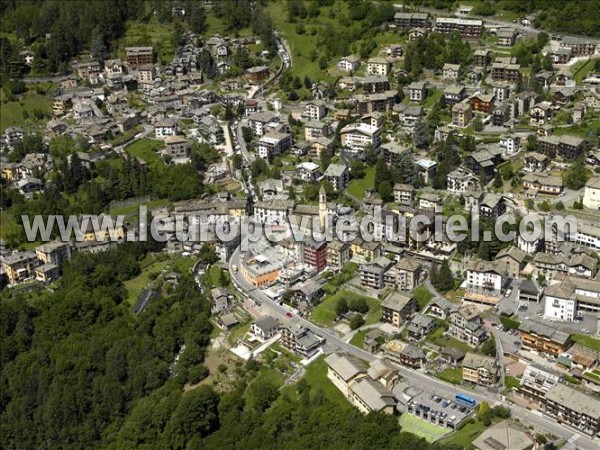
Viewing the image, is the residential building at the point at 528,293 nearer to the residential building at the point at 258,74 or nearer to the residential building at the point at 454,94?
the residential building at the point at 454,94

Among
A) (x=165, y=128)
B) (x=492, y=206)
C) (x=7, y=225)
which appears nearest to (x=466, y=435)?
(x=492, y=206)

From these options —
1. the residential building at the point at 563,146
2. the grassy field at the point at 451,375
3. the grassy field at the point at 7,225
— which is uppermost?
the residential building at the point at 563,146

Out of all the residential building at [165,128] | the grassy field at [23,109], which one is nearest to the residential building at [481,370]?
the residential building at [165,128]

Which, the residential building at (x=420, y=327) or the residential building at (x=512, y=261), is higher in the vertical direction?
the residential building at (x=512, y=261)

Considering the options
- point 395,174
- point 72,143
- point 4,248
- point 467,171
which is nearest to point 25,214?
point 4,248

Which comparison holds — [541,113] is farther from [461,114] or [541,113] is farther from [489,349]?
[489,349]

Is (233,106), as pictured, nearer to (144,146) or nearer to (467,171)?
(144,146)
